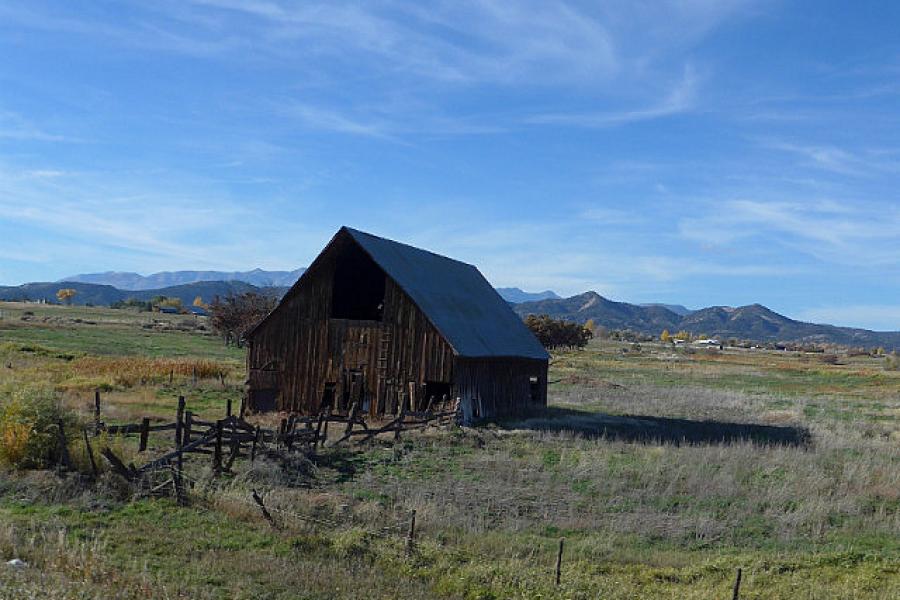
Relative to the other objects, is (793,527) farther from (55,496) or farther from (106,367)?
(106,367)

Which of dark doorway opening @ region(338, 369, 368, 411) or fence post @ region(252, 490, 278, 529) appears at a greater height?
dark doorway opening @ region(338, 369, 368, 411)

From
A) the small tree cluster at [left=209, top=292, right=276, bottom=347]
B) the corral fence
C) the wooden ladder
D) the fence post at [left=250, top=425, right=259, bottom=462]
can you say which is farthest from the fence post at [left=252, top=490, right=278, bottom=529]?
the small tree cluster at [left=209, top=292, right=276, bottom=347]

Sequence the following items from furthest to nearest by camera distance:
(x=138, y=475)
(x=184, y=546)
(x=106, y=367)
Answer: (x=106, y=367) → (x=138, y=475) → (x=184, y=546)

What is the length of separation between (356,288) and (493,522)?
71.3 feet

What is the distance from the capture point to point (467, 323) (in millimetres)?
35281

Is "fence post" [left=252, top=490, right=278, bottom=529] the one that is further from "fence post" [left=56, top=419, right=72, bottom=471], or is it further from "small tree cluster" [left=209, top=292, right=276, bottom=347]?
"small tree cluster" [left=209, top=292, right=276, bottom=347]

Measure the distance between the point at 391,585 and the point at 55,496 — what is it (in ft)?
24.0

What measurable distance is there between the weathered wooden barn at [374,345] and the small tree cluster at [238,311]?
41917 millimetres

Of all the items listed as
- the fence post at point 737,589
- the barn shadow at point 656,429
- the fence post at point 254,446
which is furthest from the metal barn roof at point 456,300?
the fence post at point 737,589

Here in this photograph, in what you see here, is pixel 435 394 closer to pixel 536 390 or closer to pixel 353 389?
pixel 353 389

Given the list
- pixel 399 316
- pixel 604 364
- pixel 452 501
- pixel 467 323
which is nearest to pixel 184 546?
pixel 452 501

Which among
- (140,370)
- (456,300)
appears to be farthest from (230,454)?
(140,370)

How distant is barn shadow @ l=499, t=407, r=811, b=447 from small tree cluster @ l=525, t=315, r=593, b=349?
66.8 m

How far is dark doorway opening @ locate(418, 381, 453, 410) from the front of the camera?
31906mm
